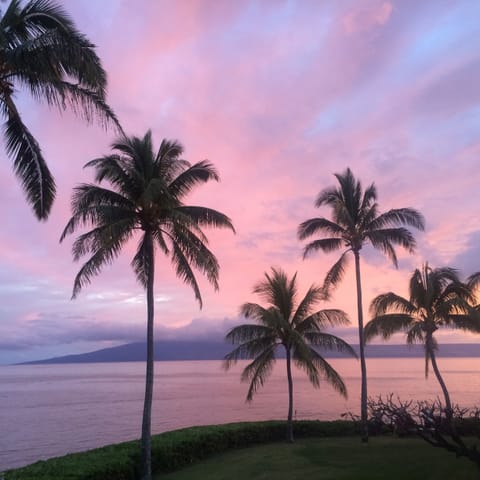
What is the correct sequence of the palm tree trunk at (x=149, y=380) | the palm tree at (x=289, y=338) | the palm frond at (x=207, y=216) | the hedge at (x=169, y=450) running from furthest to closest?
the palm tree at (x=289, y=338) < the palm frond at (x=207, y=216) < the palm tree trunk at (x=149, y=380) < the hedge at (x=169, y=450)

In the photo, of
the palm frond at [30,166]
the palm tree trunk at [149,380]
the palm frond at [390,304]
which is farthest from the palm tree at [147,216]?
the palm frond at [390,304]

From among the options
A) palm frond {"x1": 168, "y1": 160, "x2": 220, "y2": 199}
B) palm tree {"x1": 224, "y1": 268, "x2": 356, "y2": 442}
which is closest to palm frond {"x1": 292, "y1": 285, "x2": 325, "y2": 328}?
palm tree {"x1": 224, "y1": 268, "x2": 356, "y2": 442}

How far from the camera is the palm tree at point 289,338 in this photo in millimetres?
23703

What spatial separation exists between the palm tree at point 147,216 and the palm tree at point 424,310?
36.5ft

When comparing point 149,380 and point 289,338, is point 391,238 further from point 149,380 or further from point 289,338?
point 149,380

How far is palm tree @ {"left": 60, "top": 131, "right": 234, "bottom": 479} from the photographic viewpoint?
1723 cm

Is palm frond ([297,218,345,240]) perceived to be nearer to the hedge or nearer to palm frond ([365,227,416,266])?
palm frond ([365,227,416,266])

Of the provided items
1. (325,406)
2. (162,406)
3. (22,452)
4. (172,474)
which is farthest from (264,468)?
(162,406)

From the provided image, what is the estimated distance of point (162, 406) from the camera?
6838cm

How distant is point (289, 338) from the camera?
2394cm

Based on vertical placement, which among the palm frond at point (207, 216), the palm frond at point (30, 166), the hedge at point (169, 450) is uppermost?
the palm frond at point (207, 216)

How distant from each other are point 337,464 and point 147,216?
10.7m

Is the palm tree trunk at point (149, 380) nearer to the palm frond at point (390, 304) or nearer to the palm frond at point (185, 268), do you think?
the palm frond at point (185, 268)

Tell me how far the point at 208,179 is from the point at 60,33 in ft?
31.0
